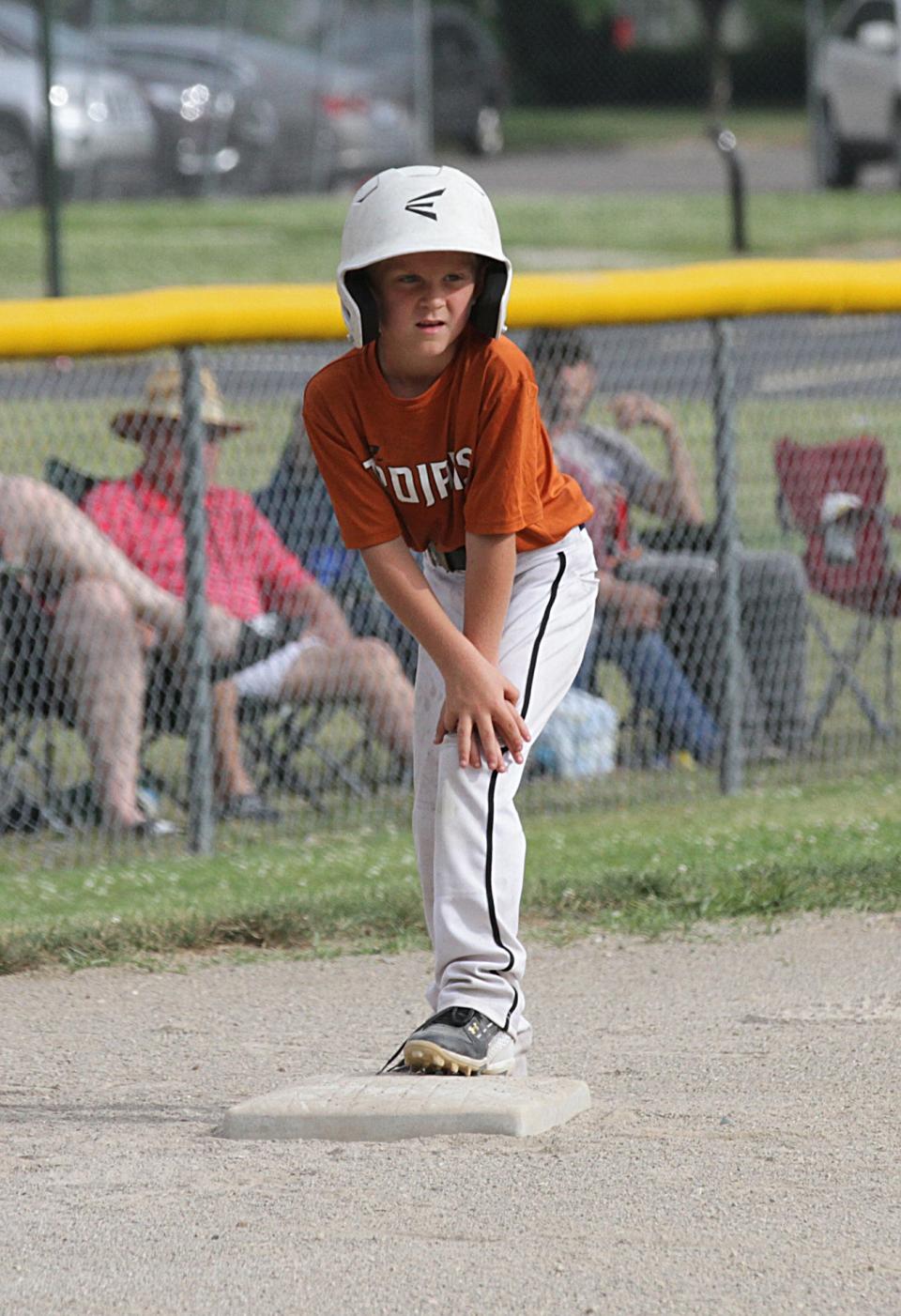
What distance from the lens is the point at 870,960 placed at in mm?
4941

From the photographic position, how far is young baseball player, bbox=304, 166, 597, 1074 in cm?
364

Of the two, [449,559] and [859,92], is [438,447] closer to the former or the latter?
[449,559]

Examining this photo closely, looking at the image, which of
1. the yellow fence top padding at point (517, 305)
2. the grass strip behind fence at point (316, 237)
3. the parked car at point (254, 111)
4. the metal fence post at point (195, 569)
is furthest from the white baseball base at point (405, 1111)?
the parked car at point (254, 111)

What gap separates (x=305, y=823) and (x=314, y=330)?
4.92ft

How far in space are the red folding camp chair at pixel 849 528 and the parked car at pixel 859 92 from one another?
1600 centimetres

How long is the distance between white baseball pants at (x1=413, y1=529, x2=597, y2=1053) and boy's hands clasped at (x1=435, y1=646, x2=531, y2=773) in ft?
0.15

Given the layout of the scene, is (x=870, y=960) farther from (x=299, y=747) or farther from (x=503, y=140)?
(x=503, y=140)

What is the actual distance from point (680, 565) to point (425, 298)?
356 cm

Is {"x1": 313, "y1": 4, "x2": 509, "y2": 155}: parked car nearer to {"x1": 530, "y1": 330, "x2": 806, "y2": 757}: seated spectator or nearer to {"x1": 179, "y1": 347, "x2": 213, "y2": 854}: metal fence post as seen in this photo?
{"x1": 530, "y1": 330, "x2": 806, "y2": 757}: seated spectator

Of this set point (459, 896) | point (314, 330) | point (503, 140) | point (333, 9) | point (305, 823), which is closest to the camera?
point (459, 896)

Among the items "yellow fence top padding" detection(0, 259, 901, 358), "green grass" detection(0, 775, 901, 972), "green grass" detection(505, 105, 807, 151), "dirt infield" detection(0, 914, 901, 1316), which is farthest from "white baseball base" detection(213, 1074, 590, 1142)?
"green grass" detection(505, 105, 807, 151)

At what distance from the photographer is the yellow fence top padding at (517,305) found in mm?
6102

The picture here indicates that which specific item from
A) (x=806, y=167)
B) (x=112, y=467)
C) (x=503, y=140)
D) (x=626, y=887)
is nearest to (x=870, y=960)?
(x=626, y=887)

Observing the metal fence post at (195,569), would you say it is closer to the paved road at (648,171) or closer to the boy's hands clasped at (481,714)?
the boy's hands clasped at (481,714)
